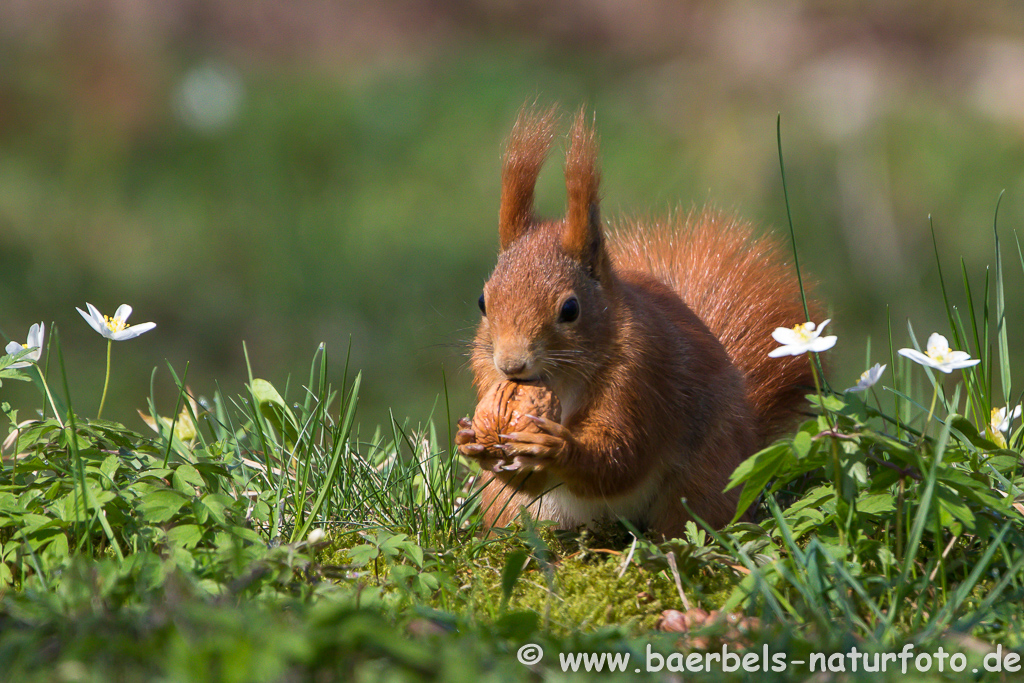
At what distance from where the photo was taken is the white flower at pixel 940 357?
4.46ft

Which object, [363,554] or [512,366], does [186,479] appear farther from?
[512,366]

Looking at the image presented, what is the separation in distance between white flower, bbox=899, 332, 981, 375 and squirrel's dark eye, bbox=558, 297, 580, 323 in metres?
0.59

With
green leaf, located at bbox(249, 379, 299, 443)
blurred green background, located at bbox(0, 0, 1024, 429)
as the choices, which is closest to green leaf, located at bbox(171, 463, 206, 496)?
green leaf, located at bbox(249, 379, 299, 443)

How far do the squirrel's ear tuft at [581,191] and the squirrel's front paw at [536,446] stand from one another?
0.38 metres

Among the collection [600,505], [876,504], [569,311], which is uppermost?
[569,311]

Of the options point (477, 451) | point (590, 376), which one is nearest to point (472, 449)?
point (477, 451)

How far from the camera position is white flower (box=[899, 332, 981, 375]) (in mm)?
1359

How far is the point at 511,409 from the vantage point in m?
1.72

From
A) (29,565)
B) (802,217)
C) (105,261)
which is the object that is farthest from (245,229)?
(29,565)

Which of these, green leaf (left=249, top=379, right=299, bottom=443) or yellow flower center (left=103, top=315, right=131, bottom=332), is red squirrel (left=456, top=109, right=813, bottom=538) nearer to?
green leaf (left=249, top=379, right=299, bottom=443)

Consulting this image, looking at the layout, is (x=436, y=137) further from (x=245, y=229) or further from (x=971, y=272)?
(x=971, y=272)

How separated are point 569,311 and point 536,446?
0.29 meters

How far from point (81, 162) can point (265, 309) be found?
2.09m

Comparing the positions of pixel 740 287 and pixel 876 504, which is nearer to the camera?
pixel 876 504
